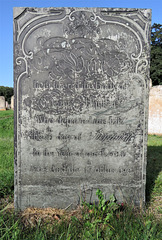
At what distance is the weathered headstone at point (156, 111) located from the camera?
32.4 ft

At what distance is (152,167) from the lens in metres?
4.55

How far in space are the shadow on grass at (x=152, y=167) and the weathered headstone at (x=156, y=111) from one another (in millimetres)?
3731

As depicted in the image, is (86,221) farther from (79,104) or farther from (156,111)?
(156,111)

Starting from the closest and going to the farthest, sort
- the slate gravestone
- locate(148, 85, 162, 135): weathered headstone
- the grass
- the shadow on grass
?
the grass → the slate gravestone → the shadow on grass → locate(148, 85, 162, 135): weathered headstone

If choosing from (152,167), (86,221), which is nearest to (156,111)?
(152,167)

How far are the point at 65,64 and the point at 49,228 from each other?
1952 millimetres

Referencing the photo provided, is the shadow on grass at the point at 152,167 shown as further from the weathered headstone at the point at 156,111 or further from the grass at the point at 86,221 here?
the weathered headstone at the point at 156,111

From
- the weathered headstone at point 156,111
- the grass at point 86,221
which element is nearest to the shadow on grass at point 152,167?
the grass at point 86,221

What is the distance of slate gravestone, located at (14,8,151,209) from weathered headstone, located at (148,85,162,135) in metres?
7.46

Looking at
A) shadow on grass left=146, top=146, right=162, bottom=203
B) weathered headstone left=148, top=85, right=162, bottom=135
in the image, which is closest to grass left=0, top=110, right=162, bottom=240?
shadow on grass left=146, top=146, right=162, bottom=203

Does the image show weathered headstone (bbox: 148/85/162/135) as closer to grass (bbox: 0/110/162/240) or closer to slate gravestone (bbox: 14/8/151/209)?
grass (bbox: 0/110/162/240)

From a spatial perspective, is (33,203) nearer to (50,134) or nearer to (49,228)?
(49,228)

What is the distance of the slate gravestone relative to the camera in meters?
2.84

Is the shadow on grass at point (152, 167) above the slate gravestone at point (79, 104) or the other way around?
the other way around
